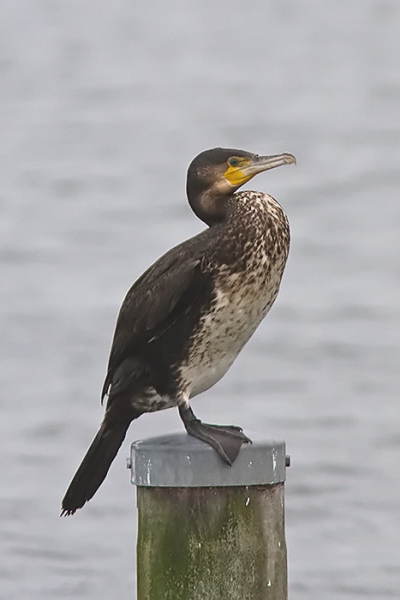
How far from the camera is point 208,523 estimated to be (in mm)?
3570

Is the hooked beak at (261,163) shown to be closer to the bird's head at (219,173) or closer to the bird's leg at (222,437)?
the bird's head at (219,173)

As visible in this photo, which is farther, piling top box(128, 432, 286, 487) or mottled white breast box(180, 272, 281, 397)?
mottled white breast box(180, 272, 281, 397)

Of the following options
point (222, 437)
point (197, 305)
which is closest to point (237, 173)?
point (197, 305)

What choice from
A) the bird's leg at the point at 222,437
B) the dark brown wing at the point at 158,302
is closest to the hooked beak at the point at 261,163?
the dark brown wing at the point at 158,302

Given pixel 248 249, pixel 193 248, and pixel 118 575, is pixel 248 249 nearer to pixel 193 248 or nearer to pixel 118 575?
pixel 193 248

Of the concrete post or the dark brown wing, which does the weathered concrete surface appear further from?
the dark brown wing

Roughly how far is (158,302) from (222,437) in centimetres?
63

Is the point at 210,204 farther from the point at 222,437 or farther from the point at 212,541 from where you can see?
the point at 212,541

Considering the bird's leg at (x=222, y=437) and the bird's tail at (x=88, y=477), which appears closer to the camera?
the bird's leg at (x=222, y=437)

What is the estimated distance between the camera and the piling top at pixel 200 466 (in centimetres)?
359

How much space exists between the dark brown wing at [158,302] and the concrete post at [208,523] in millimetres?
646

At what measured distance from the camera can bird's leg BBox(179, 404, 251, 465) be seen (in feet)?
11.9

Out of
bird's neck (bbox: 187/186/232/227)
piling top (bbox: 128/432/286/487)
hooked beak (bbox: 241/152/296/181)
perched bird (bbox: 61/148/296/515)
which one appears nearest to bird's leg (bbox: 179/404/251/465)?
piling top (bbox: 128/432/286/487)

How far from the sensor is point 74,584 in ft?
24.3
